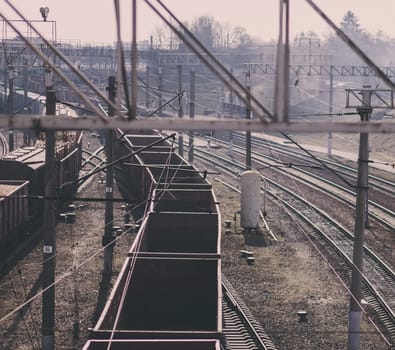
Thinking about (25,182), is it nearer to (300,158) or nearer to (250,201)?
(250,201)

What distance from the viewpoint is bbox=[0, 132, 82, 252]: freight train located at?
22.8 meters

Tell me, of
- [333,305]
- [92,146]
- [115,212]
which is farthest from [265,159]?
[333,305]

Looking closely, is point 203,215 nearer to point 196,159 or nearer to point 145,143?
point 145,143

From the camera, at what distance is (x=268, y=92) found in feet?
359

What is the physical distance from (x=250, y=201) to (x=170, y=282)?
38.7 ft

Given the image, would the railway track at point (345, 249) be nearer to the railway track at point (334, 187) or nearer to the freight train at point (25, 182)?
the railway track at point (334, 187)

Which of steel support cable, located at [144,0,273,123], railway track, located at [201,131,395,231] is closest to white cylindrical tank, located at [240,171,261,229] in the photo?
railway track, located at [201,131,395,231]

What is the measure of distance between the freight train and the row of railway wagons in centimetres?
284

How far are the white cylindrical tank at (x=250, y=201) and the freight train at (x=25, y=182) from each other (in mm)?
6104

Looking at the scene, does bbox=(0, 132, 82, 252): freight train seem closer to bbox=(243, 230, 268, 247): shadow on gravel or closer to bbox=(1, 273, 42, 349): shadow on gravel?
bbox=(1, 273, 42, 349): shadow on gravel

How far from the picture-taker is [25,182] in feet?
84.0

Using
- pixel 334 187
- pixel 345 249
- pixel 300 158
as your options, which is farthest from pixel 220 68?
pixel 300 158

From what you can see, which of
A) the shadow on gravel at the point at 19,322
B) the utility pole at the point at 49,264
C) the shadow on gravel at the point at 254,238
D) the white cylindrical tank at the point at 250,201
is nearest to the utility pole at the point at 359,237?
the utility pole at the point at 49,264

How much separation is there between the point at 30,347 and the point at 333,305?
7.31 metres
